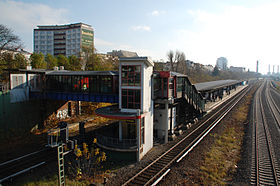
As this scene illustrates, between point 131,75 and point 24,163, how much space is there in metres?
12.7

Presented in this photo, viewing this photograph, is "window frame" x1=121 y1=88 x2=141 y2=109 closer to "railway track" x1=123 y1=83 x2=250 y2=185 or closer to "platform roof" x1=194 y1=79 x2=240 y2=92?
"railway track" x1=123 y1=83 x2=250 y2=185

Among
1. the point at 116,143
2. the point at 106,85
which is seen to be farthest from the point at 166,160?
Result: the point at 106,85

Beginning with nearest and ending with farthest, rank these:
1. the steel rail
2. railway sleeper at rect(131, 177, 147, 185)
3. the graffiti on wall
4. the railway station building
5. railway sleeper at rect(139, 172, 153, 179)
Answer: railway sleeper at rect(131, 177, 147, 185) → the steel rail → railway sleeper at rect(139, 172, 153, 179) → the railway station building → the graffiti on wall

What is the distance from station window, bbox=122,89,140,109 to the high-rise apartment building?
293 ft

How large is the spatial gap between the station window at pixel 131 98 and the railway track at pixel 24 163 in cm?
894

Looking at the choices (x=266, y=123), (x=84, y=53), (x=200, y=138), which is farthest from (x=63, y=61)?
(x=266, y=123)

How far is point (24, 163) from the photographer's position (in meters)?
17.3

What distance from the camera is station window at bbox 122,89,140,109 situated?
18891 mm

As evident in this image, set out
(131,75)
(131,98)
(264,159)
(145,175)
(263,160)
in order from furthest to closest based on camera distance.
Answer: (131,98) → (131,75) → (264,159) → (263,160) → (145,175)

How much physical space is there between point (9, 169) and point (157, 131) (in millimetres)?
15368

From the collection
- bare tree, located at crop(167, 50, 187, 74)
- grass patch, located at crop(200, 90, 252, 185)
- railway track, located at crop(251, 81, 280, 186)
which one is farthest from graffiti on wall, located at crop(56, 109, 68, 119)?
bare tree, located at crop(167, 50, 187, 74)

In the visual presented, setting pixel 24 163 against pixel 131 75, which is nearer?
pixel 24 163

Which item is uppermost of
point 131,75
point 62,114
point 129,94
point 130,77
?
point 131,75

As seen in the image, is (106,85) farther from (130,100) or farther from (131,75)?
(131,75)
